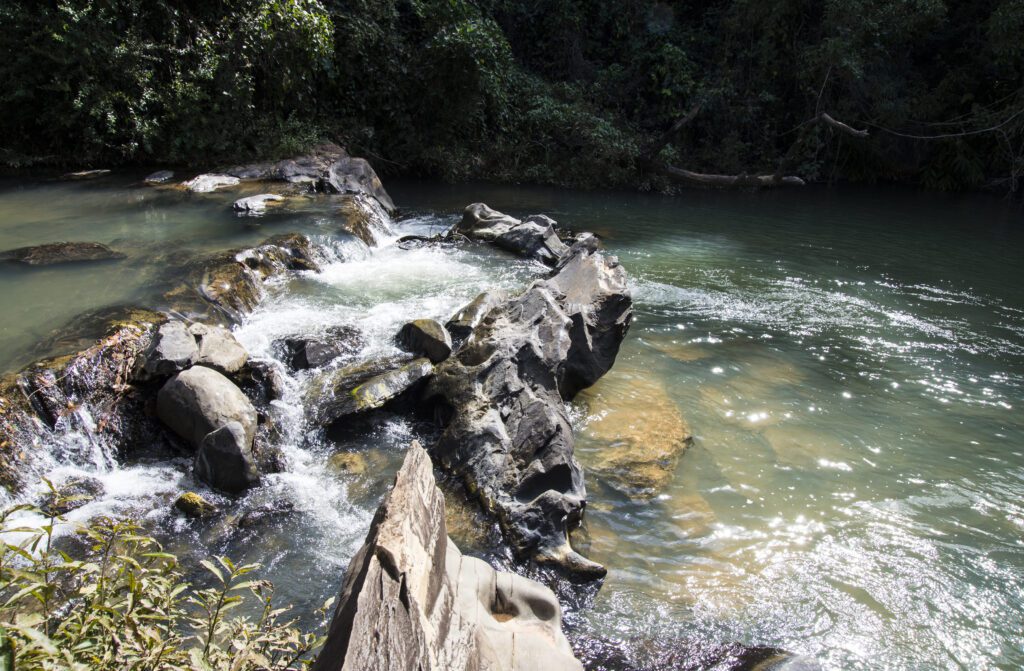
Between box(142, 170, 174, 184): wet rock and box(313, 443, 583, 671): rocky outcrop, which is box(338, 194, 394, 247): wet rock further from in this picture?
box(313, 443, 583, 671): rocky outcrop

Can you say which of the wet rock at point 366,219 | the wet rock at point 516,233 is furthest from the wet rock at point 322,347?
the wet rock at point 516,233

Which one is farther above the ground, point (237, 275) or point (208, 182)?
point (208, 182)

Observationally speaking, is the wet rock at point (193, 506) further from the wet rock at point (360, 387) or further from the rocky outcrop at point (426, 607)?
the rocky outcrop at point (426, 607)

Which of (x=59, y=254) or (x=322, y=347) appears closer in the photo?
(x=322, y=347)

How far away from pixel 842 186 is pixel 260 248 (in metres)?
16.9

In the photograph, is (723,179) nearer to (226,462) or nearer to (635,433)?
(635,433)

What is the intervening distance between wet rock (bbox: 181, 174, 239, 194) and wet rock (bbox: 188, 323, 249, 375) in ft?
20.6

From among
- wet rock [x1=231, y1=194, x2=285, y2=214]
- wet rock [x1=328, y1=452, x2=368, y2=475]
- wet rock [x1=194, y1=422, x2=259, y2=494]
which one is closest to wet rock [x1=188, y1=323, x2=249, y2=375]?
wet rock [x1=194, y1=422, x2=259, y2=494]

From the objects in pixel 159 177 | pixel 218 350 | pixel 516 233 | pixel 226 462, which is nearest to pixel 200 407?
pixel 226 462

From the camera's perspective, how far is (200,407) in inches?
179

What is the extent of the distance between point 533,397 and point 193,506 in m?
2.37

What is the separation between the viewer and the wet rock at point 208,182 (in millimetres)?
10827

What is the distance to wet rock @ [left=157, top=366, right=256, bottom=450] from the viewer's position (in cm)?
452

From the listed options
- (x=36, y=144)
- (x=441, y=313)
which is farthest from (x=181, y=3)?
(x=441, y=313)
